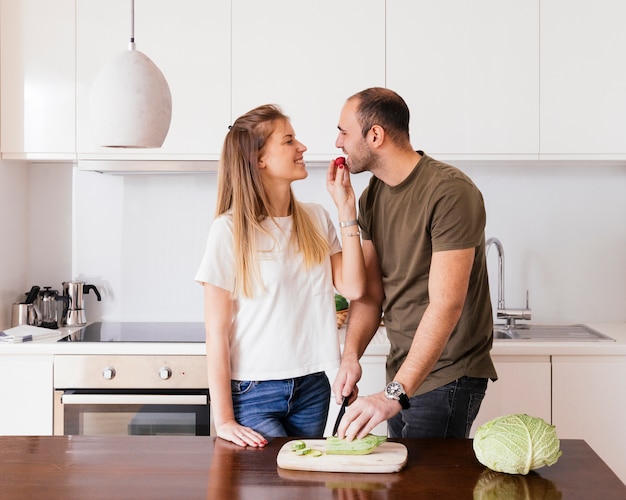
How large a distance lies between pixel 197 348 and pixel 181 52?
3.91ft

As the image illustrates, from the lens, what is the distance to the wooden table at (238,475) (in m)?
1.53

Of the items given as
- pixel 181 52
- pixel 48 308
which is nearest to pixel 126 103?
pixel 181 52

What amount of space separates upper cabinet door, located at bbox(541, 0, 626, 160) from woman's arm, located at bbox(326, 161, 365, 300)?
1.37m

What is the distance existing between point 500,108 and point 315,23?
0.82 m

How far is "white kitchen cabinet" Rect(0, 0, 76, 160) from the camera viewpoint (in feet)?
11.0

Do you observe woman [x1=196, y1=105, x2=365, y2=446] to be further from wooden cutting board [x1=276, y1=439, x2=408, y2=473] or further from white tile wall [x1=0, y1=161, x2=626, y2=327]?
A: white tile wall [x1=0, y1=161, x2=626, y2=327]

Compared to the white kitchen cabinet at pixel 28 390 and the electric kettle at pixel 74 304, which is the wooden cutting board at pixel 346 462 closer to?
the white kitchen cabinet at pixel 28 390

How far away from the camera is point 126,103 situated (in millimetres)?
1826

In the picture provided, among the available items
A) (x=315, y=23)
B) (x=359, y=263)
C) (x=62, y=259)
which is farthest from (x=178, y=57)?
(x=359, y=263)

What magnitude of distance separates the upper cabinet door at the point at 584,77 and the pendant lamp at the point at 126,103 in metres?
1.93

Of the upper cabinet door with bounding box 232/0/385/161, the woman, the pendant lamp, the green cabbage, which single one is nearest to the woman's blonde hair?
the woman

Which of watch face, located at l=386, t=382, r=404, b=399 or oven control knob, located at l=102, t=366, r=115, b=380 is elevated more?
watch face, located at l=386, t=382, r=404, b=399

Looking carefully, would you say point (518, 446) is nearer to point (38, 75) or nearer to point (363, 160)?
point (363, 160)

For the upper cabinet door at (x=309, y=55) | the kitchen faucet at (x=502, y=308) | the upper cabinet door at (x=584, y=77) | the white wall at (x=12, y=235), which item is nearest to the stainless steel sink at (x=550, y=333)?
the kitchen faucet at (x=502, y=308)
